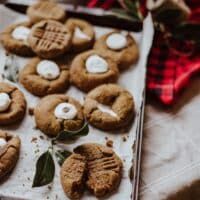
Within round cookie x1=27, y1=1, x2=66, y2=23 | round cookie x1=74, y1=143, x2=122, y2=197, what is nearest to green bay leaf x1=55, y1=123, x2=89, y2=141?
round cookie x1=74, y1=143, x2=122, y2=197

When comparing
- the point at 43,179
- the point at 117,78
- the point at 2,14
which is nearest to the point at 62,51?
the point at 117,78

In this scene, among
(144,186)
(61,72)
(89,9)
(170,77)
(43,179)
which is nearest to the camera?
(43,179)

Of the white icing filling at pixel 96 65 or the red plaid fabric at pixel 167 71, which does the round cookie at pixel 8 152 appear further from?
the red plaid fabric at pixel 167 71

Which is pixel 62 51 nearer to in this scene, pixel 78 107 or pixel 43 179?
pixel 78 107

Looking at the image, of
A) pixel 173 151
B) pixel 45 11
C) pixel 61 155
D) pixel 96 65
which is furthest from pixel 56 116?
pixel 45 11

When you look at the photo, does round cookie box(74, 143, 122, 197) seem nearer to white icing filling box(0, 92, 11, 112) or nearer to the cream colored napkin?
the cream colored napkin
